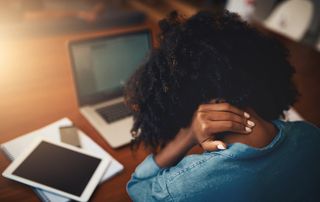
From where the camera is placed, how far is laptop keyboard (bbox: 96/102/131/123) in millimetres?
1289

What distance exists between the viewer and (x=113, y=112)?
132 centimetres

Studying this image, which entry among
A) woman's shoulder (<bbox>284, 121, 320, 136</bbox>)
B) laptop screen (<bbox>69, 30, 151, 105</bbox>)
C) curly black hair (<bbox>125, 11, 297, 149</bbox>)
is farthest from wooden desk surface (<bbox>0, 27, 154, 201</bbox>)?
woman's shoulder (<bbox>284, 121, 320, 136</bbox>)

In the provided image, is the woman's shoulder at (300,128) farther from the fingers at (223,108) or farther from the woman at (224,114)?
the fingers at (223,108)

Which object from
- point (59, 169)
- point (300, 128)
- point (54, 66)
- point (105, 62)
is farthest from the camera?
point (54, 66)

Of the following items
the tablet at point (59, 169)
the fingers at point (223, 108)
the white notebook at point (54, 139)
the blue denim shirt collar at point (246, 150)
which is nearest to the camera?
the blue denim shirt collar at point (246, 150)

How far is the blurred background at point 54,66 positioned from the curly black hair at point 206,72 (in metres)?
0.15

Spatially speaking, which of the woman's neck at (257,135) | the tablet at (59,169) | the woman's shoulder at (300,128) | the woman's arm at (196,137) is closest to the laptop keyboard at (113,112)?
the tablet at (59,169)

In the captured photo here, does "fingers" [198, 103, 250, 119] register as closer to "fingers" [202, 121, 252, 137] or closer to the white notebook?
"fingers" [202, 121, 252, 137]

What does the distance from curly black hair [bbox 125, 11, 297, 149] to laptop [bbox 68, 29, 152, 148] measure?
300mm

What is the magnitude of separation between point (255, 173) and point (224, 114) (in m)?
0.18

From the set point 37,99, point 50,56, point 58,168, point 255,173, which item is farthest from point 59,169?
point 50,56

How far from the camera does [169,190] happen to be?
0.77 meters

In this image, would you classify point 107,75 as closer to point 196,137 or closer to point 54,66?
point 54,66

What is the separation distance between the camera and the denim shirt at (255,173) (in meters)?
0.71
